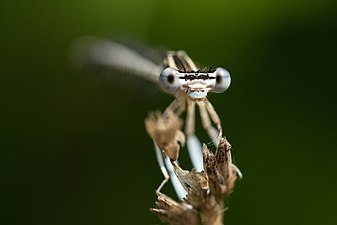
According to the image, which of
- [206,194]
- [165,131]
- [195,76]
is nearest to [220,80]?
[195,76]

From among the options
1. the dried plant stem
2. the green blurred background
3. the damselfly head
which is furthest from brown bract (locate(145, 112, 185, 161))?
the green blurred background

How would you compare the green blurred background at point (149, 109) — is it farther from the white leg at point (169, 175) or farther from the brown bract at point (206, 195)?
the brown bract at point (206, 195)

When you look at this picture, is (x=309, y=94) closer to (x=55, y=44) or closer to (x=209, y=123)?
(x=209, y=123)

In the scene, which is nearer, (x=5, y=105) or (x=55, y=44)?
(x=5, y=105)

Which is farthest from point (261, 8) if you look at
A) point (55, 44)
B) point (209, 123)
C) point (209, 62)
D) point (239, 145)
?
point (55, 44)

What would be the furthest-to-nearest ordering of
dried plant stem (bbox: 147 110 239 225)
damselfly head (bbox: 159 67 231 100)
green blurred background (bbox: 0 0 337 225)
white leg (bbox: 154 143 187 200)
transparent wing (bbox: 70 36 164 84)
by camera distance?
green blurred background (bbox: 0 0 337 225)
transparent wing (bbox: 70 36 164 84)
white leg (bbox: 154 143 187 200)
damselfly head (bbox: 159 67 231 100)
dried plant stem (bbox: 147 110 239 225)

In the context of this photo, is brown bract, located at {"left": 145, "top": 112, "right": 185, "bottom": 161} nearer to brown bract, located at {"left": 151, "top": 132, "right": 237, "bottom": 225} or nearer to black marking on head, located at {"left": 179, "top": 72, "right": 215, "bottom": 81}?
brown bract, located at {"left": 151, "top": 132, "right": 237, "bottom": 225}

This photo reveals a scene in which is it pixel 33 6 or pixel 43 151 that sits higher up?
pixel 33 6
